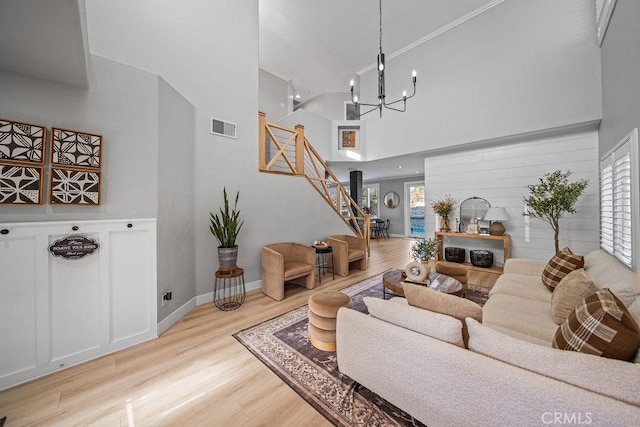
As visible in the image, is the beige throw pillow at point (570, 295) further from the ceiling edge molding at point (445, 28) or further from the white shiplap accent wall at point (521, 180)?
the ceiling edge molding at point (445, 28)

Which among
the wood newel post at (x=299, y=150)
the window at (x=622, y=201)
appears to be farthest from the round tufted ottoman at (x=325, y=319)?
the wood newel post at (x=299, y=150)

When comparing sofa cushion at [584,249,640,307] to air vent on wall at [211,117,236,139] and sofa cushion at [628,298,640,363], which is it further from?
air vent on wall at [211,117,236,139]

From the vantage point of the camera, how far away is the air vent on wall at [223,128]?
10.8 ft

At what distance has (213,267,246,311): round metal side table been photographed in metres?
3.00

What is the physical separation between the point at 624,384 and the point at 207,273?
3.61m

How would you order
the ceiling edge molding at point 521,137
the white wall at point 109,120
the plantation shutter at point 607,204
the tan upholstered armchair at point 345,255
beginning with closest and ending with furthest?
the white wall at point 109,120
the plantation shutter at point 607,204
the ceiling edge molding at point 521,137
the tan upholstered armchair at point 345,255

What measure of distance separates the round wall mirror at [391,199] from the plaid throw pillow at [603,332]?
9.12m

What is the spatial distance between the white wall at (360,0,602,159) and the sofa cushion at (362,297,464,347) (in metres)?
4.73

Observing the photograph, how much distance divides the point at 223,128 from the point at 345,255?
9.55 ft

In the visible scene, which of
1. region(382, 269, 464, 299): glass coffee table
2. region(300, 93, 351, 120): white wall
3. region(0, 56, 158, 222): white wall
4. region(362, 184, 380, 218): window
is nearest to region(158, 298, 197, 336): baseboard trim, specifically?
region(0, 56, 158, 222): white wall

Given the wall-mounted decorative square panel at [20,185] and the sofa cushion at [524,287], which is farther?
the sofa cushion at [524,287]

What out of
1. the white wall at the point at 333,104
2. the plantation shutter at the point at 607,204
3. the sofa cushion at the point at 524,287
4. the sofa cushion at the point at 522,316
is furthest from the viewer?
the white wall at the point at 333,104

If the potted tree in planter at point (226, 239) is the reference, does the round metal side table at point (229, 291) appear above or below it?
below

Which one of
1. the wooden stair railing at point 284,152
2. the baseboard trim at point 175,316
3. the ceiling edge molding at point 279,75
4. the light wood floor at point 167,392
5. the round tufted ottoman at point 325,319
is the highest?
the ceiling edge molding at point 279,75
